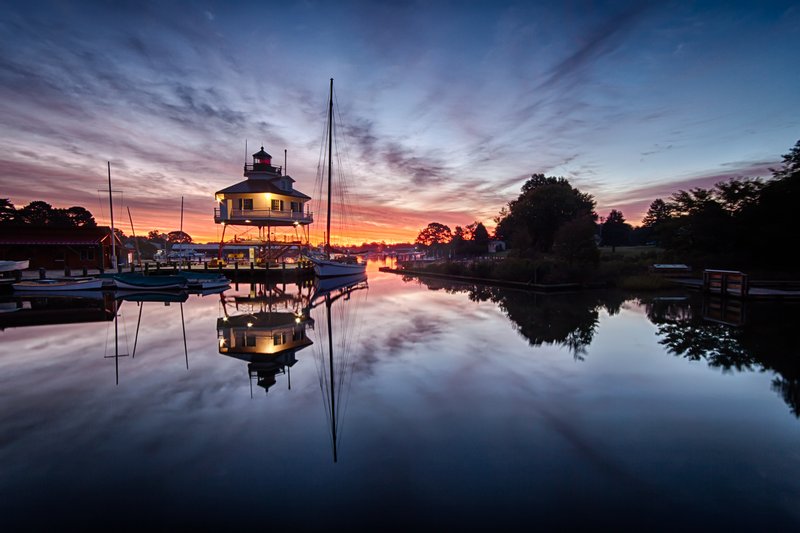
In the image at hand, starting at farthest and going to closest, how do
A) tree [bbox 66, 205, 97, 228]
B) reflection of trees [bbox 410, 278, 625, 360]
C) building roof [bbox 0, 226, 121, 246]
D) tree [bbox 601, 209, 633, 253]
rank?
1. tree [bbox 601, 209, 633, 253]
2. tree [bbox 66, 205, 97, 228]
3. building roof [bbox 0, 226, 121, 246]
4. reflection of trees [bbox 410, 278, 625, 360]

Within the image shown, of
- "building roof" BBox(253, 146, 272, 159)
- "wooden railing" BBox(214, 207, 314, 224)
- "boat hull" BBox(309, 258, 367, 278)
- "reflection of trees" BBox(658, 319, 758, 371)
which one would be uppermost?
"building roof" BBox(253, 146, 272, 159)

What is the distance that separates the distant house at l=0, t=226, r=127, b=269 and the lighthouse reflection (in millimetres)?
26759

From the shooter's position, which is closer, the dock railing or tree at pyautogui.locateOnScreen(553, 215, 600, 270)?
the dock railing

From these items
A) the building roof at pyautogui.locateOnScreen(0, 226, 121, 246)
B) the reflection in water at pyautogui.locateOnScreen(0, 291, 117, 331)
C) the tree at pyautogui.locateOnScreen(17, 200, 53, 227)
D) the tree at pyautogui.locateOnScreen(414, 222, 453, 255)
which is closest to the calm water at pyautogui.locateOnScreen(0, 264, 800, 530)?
the reflection in water at pyautogui.locateOnScreen(0, 291, 117, 331)

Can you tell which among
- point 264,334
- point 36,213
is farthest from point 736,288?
point 36,213

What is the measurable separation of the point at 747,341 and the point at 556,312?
654 centimetres

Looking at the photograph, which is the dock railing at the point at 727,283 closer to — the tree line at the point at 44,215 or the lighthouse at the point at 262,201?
the lighthouse at the point at 262,201

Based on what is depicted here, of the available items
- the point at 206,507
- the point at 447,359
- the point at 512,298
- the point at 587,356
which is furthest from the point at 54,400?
the point at 512,298

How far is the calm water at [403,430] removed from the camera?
400cm

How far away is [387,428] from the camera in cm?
592

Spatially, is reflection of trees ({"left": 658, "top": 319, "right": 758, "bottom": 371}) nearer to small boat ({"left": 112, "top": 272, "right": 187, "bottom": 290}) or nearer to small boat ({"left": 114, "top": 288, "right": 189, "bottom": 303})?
small boat ({"left": 114, "top": 288, "right": 189, "bottom": 303})

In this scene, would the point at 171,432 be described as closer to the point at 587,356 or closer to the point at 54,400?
the point at 54,400

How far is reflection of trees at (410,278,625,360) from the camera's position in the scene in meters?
11.9

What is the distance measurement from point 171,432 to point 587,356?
9.88m
